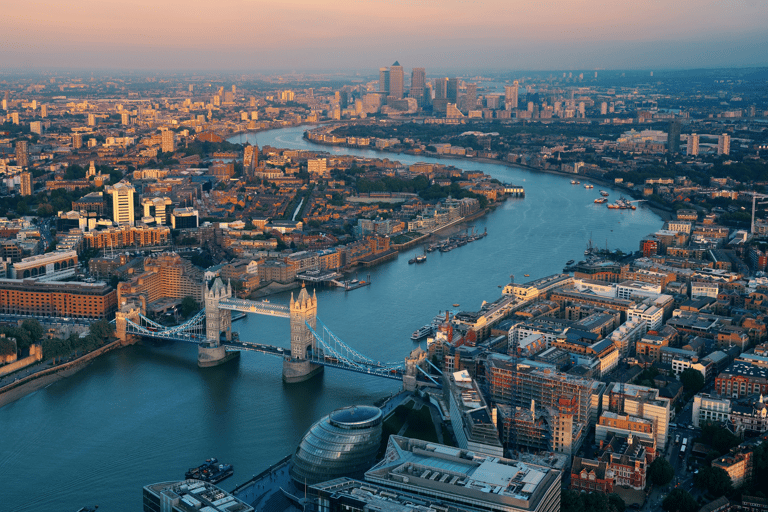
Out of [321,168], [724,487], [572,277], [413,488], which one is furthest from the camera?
[321,168]

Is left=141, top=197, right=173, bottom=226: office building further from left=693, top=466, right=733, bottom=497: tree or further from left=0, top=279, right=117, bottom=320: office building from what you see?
left=693, top=466, right=733, bottom=497: tree

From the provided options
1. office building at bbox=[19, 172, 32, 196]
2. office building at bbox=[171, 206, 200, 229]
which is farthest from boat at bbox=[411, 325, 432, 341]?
office building at bbox=[19, 172, 32, 196]

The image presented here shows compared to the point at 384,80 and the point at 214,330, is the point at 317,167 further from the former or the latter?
the point at 384,80

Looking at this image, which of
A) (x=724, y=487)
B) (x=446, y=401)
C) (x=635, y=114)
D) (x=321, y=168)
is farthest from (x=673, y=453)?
(x=635, y=114)

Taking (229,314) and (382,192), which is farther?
(382,192)

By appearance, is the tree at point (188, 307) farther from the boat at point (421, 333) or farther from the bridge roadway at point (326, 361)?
the boat at point (421, 333)

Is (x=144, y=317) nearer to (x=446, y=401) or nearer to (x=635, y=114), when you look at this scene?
(x=446, y=401)
